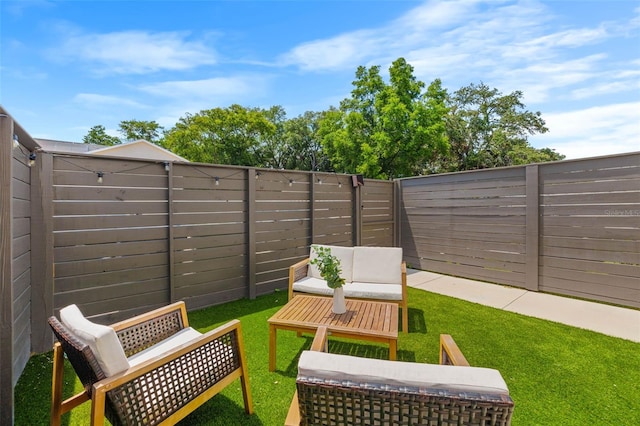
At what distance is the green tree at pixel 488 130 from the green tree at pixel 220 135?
41.6 ft

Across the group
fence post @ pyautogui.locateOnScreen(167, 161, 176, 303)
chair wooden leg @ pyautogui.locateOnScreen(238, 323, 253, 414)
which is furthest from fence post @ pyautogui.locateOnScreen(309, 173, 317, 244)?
chair wooden leg @ pyautogui.locateOnScreen(238, 323, 253, 414)

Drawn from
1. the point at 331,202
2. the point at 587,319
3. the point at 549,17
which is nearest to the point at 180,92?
the point at 331,202

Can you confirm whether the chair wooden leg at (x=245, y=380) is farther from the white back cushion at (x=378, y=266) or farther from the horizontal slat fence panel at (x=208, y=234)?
the horizontal slat fence panel at (x=208, y=234)

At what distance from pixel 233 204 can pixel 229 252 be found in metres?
0.71

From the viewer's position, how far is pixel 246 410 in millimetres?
1999

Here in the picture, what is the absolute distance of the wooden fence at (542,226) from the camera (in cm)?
410

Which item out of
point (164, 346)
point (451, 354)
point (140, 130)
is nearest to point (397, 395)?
point (451, 354)

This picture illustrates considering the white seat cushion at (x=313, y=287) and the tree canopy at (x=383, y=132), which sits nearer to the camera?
the white seat cushion at (x=313, y=287)

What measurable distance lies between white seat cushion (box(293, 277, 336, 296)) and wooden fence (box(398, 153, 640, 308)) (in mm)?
3354

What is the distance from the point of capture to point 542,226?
4809 millimetres

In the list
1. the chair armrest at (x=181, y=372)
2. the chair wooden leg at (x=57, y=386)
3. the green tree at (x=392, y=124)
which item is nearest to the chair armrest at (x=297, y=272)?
the chair armrest at (x=181, y=372)

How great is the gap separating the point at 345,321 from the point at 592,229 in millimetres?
4181

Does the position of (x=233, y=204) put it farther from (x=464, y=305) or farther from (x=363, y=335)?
(x=464, y=305)

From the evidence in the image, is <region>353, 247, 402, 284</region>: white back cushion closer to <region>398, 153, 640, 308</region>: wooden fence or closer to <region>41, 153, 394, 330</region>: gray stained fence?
<region>41, 153, 394, 330</region>: gray stained fence
